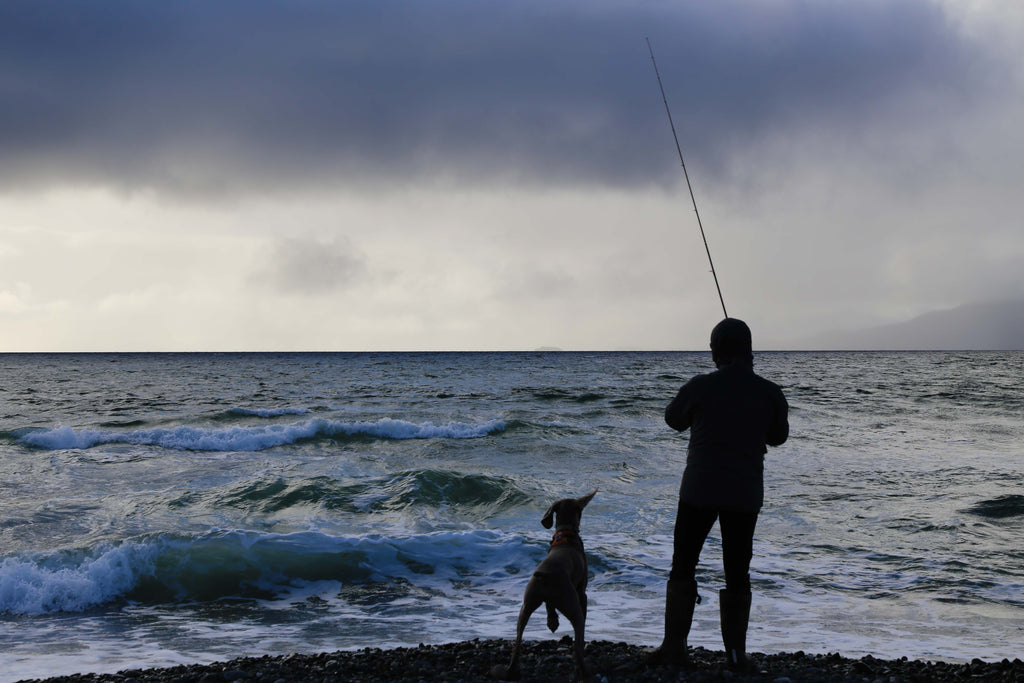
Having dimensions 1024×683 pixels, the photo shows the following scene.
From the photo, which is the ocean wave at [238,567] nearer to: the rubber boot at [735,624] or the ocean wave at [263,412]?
the rubber boot at [735,624]

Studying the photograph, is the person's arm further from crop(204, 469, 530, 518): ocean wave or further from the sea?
crop(204, 469, 530, 518): ocean wave

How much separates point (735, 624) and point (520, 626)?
1.31m

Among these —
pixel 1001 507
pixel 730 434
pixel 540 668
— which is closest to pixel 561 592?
pixel 540 668

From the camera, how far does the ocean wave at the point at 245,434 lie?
18.6m

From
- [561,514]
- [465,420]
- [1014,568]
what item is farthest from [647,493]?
[465,420]

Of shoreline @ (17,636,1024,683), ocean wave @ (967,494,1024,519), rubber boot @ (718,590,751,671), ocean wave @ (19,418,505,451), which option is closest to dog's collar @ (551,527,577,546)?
shoreline @ (17,636,1024,683)

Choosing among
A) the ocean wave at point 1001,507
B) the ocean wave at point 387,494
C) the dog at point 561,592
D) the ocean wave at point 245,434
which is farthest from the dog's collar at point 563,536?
the ocean wave at point 245,434

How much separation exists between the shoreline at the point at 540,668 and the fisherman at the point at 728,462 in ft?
1.32

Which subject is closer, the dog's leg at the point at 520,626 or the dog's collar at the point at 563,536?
the dog's leg at the point at 520,626

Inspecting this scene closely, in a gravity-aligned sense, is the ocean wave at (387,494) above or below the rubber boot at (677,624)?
below

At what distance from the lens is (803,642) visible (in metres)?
5.97

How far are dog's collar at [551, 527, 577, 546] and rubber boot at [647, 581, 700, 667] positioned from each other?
2.21 ft

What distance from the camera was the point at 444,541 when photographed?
908cm

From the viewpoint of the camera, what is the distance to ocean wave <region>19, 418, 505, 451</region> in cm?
1861
